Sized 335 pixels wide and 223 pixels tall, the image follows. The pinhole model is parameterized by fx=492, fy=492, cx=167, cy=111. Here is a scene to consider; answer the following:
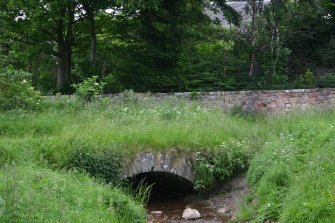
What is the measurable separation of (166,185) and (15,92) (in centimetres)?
450

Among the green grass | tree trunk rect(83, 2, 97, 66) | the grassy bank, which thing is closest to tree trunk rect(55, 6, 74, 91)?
tree trunk rect(83, 2, 97, 66)

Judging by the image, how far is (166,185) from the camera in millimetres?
12180

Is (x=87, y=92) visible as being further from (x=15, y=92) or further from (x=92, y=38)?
(x=92, y=38)

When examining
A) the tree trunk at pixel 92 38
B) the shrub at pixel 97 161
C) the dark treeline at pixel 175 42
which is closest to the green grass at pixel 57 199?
the shrub at pixel 97 161

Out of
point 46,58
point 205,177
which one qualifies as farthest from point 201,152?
point 46,58

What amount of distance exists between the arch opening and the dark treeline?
746 cm

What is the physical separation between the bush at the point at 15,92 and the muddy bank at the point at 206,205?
431cm

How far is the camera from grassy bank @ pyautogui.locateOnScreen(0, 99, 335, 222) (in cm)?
666

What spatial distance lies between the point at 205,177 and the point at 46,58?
55.7ft

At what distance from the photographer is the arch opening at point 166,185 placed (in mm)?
11153

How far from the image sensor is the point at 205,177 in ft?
34.1

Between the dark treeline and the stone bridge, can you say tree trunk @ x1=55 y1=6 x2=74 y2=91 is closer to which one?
the dark treeline

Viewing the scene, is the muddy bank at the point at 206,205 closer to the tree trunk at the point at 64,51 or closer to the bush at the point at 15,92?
the bush at the point at 15,92

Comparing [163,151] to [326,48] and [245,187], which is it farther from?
[326,48]
